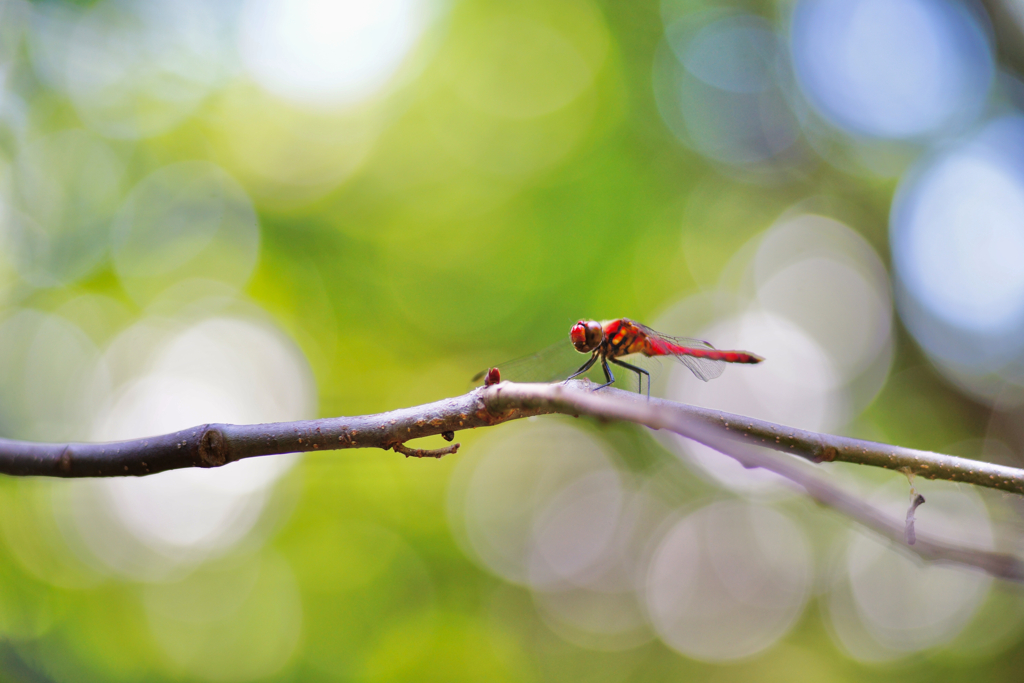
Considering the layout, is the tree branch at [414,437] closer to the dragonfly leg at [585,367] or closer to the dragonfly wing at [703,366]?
the dragonfly leg at [585,367]

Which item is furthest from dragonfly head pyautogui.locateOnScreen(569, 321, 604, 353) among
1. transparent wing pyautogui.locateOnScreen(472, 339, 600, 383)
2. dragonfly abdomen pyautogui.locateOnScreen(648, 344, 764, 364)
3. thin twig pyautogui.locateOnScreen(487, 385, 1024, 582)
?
thin twig pyautogui.locateOnScreen(487, 385, 1024, 582)

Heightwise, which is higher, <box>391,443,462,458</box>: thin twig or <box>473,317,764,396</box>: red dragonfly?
<box>473,317,764,396</box>: red dragonfly

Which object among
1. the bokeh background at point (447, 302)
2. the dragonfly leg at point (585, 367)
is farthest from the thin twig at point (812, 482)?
the bokeh background at point (447, 302)

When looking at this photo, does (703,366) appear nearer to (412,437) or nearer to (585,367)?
(585,367)

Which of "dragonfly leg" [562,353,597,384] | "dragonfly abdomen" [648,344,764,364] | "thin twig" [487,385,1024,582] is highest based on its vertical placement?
"dragonfly abdomen" [648,344,764,364]

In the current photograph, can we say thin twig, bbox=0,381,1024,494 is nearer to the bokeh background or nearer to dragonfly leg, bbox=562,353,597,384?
dragonfly leg, bbox=562,353,597,384

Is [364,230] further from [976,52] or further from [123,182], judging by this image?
[976,52]

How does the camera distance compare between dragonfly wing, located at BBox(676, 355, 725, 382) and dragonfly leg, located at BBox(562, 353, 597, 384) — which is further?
dragonfly wing, located at BBox(676, 355, 725, 382)

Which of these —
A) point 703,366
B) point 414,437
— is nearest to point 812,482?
point 414,437
